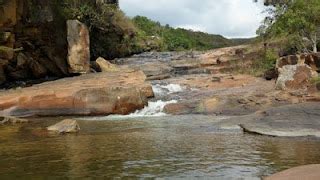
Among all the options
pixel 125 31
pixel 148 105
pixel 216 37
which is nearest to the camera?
pixel 148 105

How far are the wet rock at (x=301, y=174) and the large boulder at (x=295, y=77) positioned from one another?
1602cm

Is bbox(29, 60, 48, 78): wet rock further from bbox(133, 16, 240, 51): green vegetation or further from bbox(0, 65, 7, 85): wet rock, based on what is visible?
bbox(133, 16, 240, 51): green vegetation

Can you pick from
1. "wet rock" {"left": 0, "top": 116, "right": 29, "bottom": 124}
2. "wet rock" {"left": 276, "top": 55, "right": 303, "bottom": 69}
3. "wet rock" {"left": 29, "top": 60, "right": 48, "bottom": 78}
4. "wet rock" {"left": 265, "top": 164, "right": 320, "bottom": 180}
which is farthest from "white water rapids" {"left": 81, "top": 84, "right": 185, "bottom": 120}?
"wet rock" {"left": 265, "top": 164, "right": 320, "bottom": 180}

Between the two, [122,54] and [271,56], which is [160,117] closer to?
[271,56]

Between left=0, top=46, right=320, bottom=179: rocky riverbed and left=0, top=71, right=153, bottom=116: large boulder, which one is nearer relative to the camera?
left=0, top=46, right=320, bottom=179: rocky riverbed

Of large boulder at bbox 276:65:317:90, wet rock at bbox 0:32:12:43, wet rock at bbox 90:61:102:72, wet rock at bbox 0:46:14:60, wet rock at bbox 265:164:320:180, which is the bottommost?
wet rock at bbox 265:164:320:180

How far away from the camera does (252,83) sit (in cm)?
2891

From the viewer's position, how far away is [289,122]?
15211 mm

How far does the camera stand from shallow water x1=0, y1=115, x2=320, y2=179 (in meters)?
10.3

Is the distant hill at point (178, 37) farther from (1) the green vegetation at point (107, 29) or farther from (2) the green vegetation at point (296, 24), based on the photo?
(2) the green vegetation at point (296, 24)

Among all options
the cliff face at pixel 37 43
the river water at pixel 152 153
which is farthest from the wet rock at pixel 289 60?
the cliff face at pixel 37 43

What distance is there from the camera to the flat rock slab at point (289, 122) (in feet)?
47.4

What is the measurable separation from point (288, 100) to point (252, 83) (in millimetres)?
6800

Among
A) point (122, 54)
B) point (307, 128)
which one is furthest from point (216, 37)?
point (307, 128)
